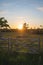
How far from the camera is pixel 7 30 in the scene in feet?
269

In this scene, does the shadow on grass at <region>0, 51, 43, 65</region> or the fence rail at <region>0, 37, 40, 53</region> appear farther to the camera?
the fence rail at <region>0, 37, 40, 53</region>

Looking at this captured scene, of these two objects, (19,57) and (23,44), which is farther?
(23,44)

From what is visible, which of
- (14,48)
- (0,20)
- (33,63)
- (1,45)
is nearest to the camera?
(33,63)

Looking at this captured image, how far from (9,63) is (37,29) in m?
74.4

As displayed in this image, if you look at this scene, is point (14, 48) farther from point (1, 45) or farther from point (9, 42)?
point (1, 45)

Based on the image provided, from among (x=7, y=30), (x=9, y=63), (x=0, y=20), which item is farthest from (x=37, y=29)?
(x=9, y=63)

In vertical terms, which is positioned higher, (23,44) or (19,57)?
(23,44)

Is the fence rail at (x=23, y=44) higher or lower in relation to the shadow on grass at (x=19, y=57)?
higher

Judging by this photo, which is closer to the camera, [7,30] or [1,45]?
[1,45]

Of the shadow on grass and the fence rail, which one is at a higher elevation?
the fence rail

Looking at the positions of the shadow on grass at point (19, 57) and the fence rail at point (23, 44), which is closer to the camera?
the shadow on grass at point (19, 57)

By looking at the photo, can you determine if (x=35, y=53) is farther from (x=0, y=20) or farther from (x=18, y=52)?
(x=0, y=20)

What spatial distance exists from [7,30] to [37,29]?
40.2 ft

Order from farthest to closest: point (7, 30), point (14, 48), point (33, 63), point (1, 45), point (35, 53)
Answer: point (7, 30), point (1, 45), point (14, 48), point (35, 53), point (33, 63)
